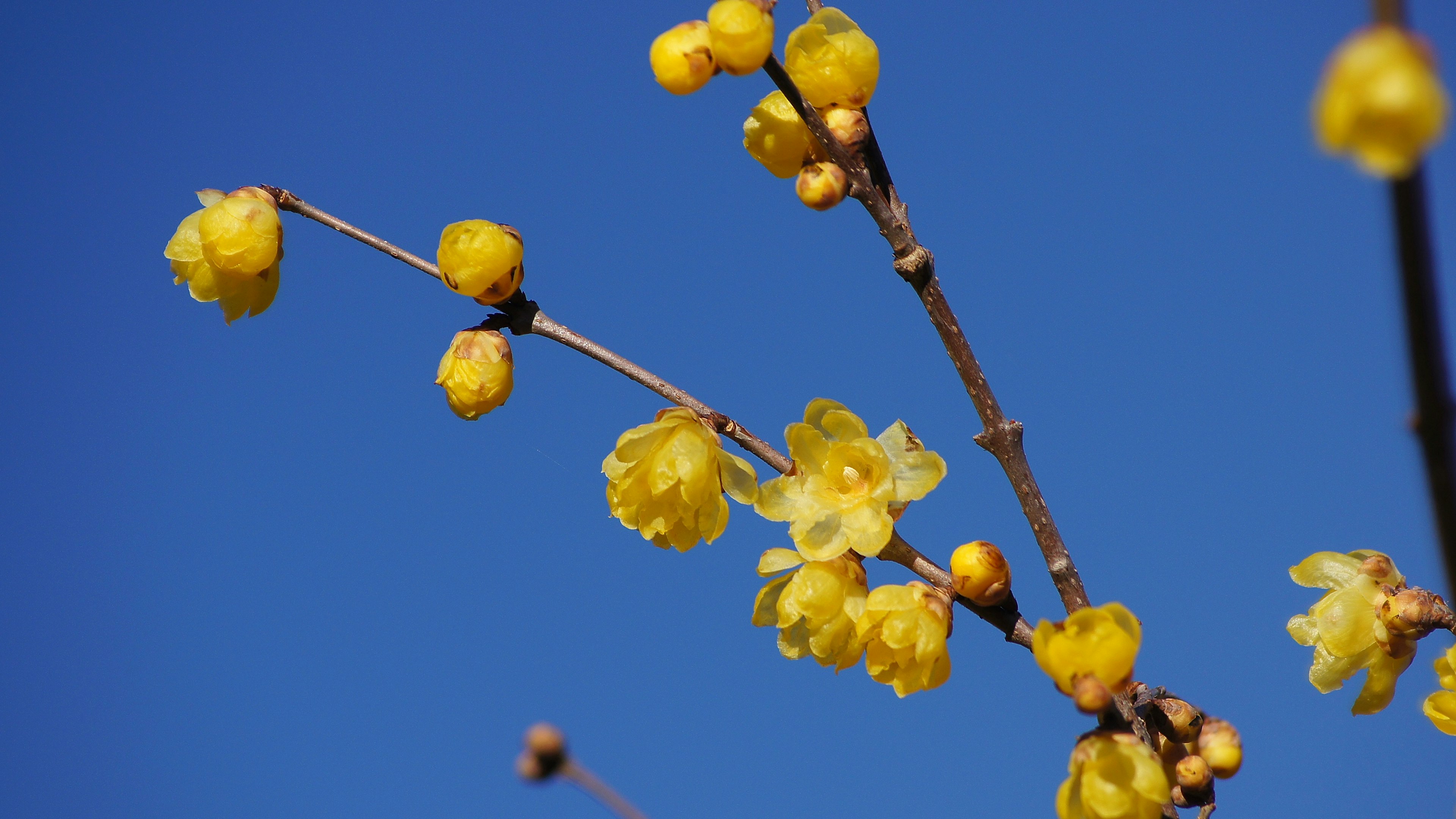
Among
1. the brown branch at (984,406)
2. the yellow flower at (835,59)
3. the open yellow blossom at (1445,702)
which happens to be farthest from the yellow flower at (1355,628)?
the yellow flower at (835,59)

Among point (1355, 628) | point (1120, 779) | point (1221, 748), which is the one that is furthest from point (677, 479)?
point (1355, 628)

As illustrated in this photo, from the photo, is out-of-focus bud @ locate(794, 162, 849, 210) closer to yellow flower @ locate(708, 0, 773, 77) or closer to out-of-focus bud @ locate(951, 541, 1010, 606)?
yellow flower @ locate(708, 0, 773, 77)

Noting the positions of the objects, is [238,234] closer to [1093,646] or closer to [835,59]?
[835,59]

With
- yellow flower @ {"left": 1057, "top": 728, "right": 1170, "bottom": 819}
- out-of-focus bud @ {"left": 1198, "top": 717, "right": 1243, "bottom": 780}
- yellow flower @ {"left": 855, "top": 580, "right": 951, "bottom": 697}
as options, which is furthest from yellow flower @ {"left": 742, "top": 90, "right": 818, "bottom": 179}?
out-of-focus bud @ {"left": 1198, "top": 717, "right": 1243, "bottom": 780}

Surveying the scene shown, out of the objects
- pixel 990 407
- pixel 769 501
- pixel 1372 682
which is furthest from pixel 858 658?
pixel 1372 682

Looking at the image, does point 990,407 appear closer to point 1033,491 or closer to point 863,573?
point 1033,491

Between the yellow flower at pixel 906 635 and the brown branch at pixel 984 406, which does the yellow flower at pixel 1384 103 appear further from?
the yellow flower at pixel 906 635
